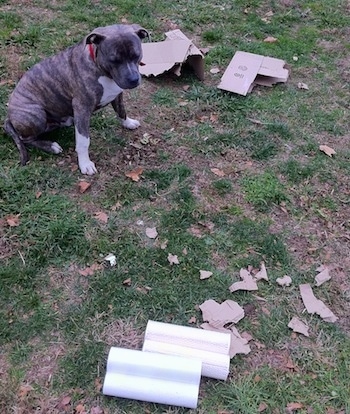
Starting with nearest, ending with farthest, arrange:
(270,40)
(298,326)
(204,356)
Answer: (204,356), (298,326), (270,40)

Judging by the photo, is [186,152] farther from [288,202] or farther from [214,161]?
[288,202]

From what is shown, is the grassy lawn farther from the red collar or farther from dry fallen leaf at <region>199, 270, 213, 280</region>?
the red collar

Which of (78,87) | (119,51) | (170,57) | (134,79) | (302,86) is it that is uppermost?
(119,51)

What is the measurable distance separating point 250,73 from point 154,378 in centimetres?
320

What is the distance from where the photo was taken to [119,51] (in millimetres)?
3355

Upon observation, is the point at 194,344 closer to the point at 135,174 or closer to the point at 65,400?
the point at 65,400

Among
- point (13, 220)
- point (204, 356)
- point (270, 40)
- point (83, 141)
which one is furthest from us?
point (270, 40)

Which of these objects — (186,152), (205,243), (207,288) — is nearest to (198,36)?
(186,152)

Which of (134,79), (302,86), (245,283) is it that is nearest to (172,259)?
(245,283)

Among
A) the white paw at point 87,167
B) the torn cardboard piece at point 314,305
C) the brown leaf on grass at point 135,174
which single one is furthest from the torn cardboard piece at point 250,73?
the torn cardboard piece at point 314,305

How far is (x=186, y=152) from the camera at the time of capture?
4305 mm

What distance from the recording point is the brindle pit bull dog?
3.39 m

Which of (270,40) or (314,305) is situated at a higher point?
(270,40)

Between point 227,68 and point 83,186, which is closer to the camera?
point 83,186
